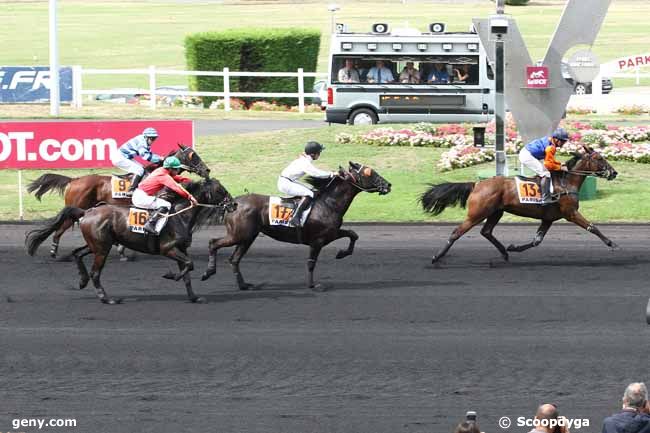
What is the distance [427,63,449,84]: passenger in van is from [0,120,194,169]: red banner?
11.7 metres

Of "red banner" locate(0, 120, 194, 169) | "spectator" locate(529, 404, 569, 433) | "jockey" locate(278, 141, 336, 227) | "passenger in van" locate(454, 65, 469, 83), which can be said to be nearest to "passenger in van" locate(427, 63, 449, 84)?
"passenger in van" locate(454, 65, 469, 83)

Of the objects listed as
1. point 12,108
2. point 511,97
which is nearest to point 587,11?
point 511,97

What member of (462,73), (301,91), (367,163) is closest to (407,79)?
(462,73)

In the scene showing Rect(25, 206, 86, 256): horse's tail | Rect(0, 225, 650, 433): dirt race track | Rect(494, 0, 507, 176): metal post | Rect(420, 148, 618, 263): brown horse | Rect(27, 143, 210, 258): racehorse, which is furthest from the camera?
Rect(494, 0, 507, 176): metal post

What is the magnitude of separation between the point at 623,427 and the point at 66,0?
80.3 m

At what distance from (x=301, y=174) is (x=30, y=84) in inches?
950

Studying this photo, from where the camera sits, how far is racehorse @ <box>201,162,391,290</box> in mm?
14578

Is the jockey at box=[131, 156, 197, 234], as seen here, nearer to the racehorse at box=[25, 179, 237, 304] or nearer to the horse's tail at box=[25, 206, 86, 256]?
the racehorse at box=[25, 179, 237, 304]

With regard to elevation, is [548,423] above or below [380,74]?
below

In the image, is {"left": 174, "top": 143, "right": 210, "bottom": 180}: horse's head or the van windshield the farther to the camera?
the van windshield

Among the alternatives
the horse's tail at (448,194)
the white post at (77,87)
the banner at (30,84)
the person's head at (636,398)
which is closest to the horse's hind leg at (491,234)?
the horse's tail at (448,194)

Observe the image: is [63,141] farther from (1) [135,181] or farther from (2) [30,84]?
(2) [30,84]

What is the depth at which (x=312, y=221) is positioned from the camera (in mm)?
14625

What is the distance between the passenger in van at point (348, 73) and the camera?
101 feet
